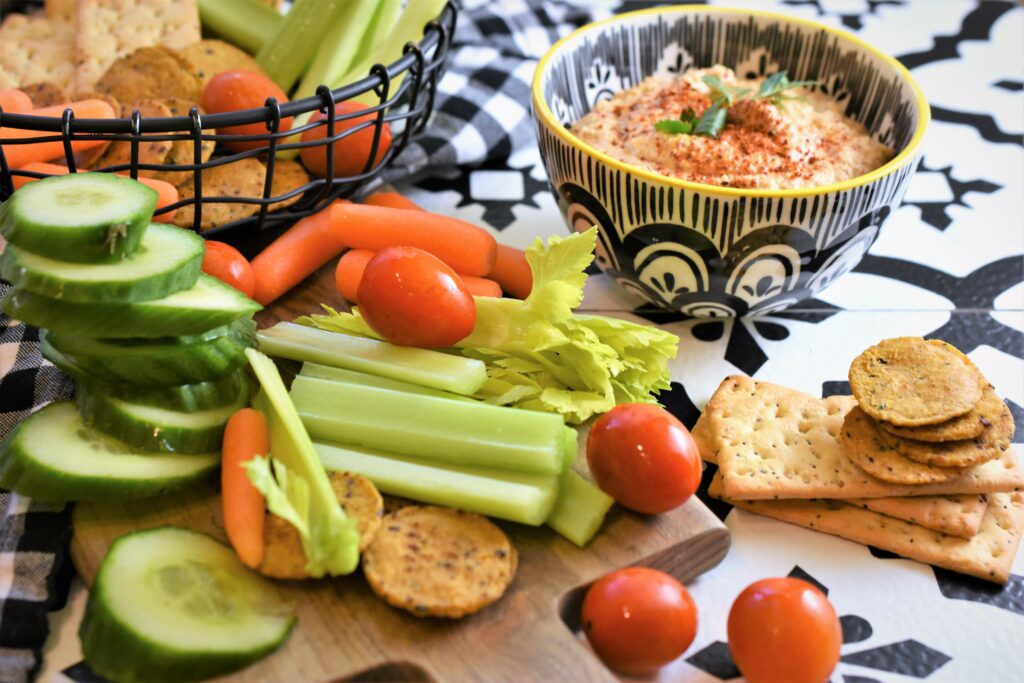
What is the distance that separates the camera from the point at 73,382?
191 centimetres

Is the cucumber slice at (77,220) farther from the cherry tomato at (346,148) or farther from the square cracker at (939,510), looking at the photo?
the square cracker at (939,510)

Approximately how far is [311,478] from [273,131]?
84cm

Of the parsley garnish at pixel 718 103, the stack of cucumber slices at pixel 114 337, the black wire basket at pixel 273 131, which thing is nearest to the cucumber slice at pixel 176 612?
the stack of cucumber slices at pixel 114 337

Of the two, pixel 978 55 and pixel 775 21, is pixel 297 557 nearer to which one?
pixel 775 21

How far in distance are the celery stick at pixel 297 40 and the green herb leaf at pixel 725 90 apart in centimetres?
109

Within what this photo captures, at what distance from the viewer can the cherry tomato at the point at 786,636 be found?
4.70 ft

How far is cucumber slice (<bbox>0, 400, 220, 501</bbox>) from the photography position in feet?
5.20

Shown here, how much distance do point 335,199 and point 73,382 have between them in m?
0.79

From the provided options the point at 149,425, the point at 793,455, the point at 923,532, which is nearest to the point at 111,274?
the point at 149,425

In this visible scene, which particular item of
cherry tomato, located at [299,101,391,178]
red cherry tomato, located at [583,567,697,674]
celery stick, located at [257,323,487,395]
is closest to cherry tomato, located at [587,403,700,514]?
red cherry tomato, located at [583,567,697,674]

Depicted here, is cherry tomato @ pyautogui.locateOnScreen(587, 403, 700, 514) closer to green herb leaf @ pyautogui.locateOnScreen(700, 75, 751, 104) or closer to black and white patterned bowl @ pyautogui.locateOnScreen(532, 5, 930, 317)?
black and white patterned bowl @ pyautogui.locateOnScreen(532, 5, 930, 317)

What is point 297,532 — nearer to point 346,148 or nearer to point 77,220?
point 77,220

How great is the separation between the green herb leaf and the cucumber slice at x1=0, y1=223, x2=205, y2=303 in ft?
4.29

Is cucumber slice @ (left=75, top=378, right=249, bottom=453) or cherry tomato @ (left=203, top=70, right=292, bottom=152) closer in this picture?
cucumber slice @ (left=75, top=378, right=249, bottom=453)
